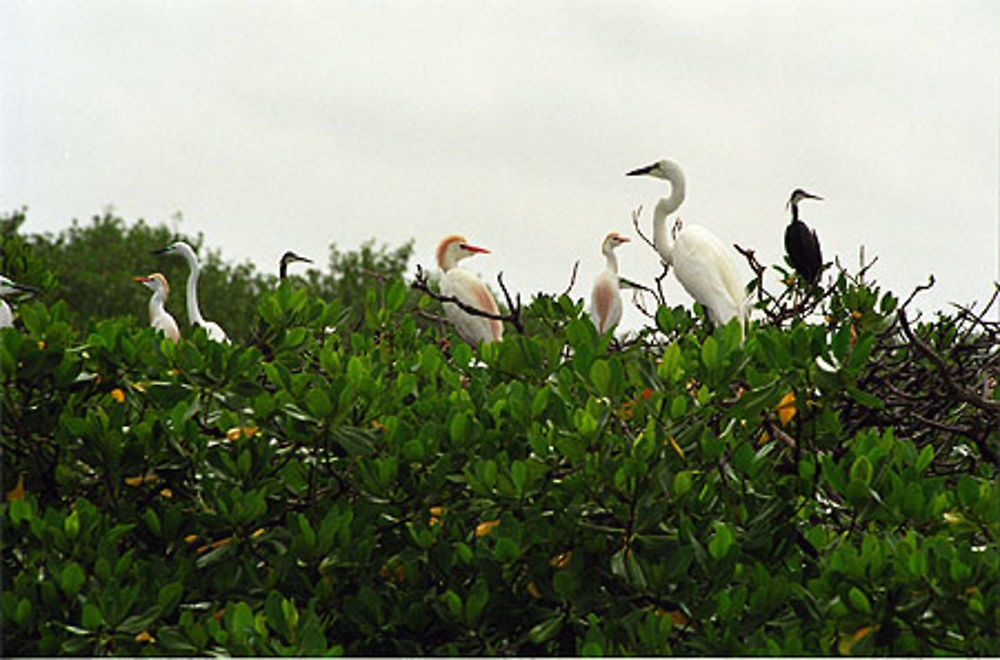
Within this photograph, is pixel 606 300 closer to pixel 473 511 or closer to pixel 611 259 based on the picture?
pixel 611 259

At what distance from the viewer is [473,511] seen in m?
2.97

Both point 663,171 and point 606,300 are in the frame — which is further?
point 663,171

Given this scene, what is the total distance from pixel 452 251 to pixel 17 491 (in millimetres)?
6096

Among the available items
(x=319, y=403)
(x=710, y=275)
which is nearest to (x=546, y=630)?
(x=319, y=403)

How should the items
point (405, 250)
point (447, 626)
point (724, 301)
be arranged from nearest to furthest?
point (447, 626), point (724, 301), point (405, 250)

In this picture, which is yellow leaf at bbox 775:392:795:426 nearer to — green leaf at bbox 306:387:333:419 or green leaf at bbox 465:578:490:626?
green leaf at bbox 465:578:490:626

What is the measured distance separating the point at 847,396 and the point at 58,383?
7.26 feet

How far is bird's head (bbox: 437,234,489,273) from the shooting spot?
898cm

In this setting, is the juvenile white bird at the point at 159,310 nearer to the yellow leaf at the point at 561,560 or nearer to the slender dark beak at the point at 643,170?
the slender dark beak at the point at 643,170

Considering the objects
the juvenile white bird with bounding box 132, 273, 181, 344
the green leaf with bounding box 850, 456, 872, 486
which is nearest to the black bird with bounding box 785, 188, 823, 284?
the juvenile white bird with bounding box 132, 273, 181, 344

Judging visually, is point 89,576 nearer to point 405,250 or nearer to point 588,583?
point 588,583

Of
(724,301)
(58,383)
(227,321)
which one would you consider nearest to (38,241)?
(227,321)

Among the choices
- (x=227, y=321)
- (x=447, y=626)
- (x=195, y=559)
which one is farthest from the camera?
(x=227, y=321)

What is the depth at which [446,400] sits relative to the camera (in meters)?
3.09
